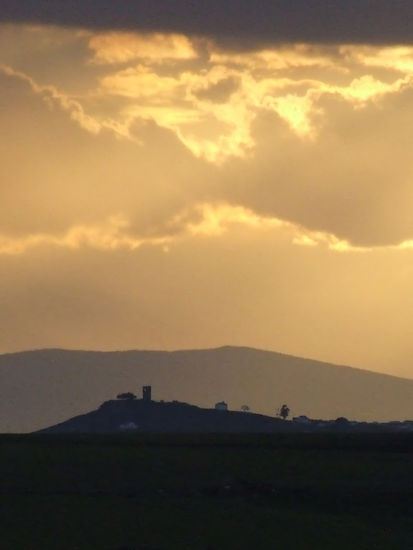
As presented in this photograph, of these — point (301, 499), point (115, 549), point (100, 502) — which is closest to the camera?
point (115, 549)

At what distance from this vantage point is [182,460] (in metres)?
118

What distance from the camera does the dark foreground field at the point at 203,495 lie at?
82.2 m

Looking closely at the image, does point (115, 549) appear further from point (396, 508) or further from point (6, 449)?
point (6, 449)

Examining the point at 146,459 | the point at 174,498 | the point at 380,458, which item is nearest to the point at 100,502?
the point at 174,498

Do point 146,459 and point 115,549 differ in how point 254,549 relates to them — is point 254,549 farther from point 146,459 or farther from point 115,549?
point 146,459

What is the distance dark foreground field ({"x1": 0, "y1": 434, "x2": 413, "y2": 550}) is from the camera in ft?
270

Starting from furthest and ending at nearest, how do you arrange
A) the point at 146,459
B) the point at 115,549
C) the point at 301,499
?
the point at 146,459 < the point at 301,499 < the point at 115,549

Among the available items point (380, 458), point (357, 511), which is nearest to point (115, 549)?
point (357, 511)

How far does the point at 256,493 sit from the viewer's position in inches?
3981

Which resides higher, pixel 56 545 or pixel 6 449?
pixel 6 449

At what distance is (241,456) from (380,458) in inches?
383

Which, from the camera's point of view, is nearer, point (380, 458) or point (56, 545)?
point (56, 545)

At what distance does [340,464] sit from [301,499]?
18.3 meters

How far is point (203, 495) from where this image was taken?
100062 millimetres
